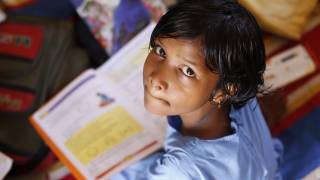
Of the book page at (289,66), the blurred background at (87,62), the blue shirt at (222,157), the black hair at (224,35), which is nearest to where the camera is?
the black hair at (224,35)

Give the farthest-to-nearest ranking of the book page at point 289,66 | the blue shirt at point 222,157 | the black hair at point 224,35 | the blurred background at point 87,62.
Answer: the book page at point 289,66, the blurred background at point 87,62, the blue shirt at point 222,157, the black hair at point 224,35

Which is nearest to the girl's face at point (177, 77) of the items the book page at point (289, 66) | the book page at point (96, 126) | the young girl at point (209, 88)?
the young girl at point (209, 88)

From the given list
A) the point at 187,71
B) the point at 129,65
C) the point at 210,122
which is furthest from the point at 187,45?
the point at 129,65

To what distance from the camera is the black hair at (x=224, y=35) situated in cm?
64

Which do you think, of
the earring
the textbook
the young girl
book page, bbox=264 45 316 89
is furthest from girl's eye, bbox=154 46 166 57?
book page, bbox=264 45 316 89

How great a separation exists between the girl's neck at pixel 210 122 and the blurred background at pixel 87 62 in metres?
0.25

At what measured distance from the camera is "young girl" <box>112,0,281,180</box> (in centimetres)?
65

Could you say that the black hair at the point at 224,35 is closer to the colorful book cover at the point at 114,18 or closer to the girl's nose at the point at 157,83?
the girl's nose at the point at 157,83

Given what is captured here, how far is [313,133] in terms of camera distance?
105 cm

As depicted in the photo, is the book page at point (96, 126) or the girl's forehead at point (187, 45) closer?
the girl's forehead at point (187, 45)

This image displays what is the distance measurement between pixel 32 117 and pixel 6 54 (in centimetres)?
17

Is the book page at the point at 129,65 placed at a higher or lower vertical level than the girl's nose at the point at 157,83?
lower

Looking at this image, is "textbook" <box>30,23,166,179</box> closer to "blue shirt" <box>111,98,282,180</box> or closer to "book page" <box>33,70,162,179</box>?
"book page" <box>33,70,162,179</box>

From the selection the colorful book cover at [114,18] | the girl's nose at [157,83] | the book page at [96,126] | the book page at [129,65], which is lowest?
the book page at [96,126]
